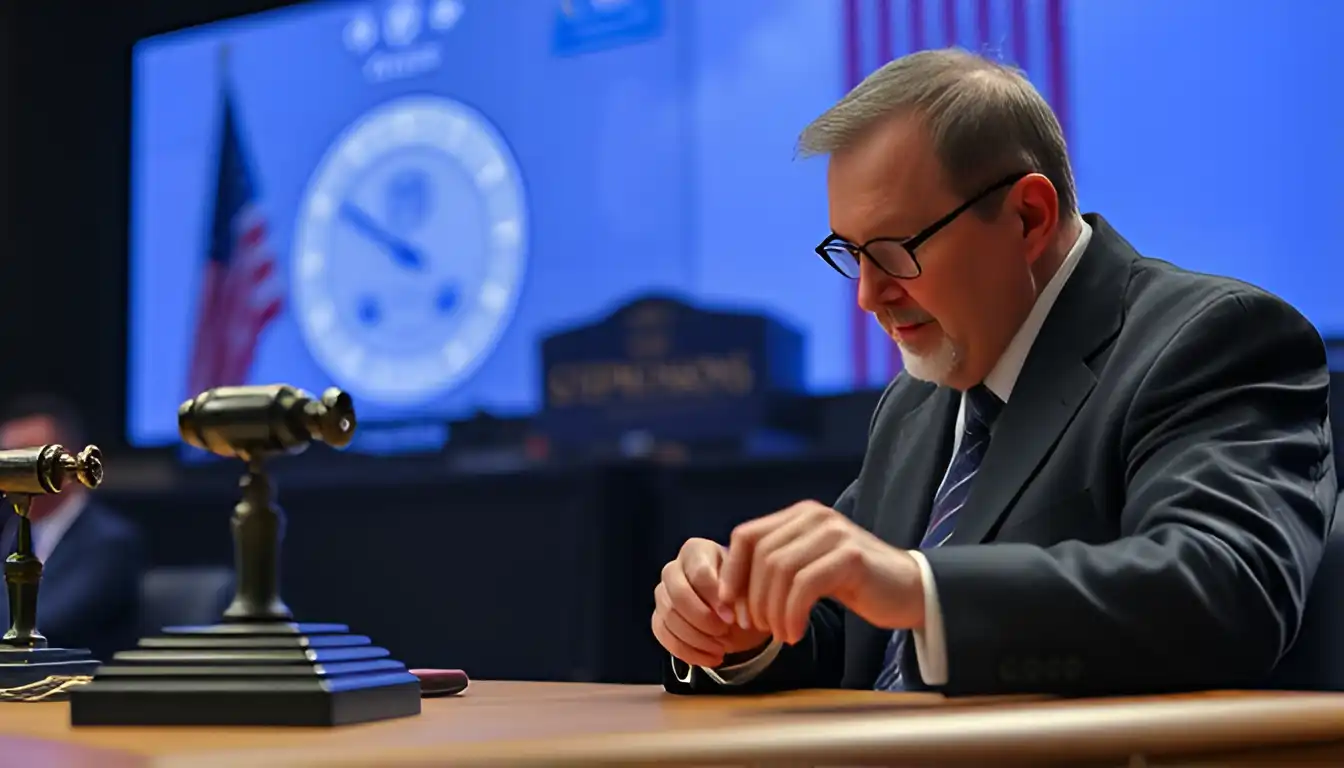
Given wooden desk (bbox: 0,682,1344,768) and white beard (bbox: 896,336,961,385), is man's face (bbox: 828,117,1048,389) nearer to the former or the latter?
white beard (bbox: 896,336,961,385)

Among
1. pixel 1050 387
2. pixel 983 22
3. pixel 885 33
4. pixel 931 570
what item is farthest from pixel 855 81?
pixel 931 570

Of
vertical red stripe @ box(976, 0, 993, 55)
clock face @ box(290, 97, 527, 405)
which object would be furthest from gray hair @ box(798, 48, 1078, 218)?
clock face @ box(290, 97, 527, 405)

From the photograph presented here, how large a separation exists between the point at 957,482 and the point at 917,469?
0.10m

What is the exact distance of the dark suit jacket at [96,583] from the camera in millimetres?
3752

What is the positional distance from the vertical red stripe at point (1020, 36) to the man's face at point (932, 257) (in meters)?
1.94

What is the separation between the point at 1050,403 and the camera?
147 cm

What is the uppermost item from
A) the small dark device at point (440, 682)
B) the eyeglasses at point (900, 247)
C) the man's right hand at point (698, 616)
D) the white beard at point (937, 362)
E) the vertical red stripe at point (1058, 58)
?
the vertical red stripe at point (1058, 58)

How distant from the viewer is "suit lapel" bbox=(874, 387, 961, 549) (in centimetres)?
167

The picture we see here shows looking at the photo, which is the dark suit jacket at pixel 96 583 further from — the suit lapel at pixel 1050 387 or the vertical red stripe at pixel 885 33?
the suit lapel at pixel 1050 387

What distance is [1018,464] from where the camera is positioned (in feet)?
4.76

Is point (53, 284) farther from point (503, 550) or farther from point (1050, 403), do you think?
point (1050, 403)

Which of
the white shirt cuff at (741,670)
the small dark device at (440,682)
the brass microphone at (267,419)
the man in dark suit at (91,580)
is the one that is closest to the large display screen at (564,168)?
the man in dark suit at (91,580)

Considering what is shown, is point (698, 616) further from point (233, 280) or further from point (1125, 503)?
point (233, 280)

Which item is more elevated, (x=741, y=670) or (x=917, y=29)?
(x=917, y=29)
